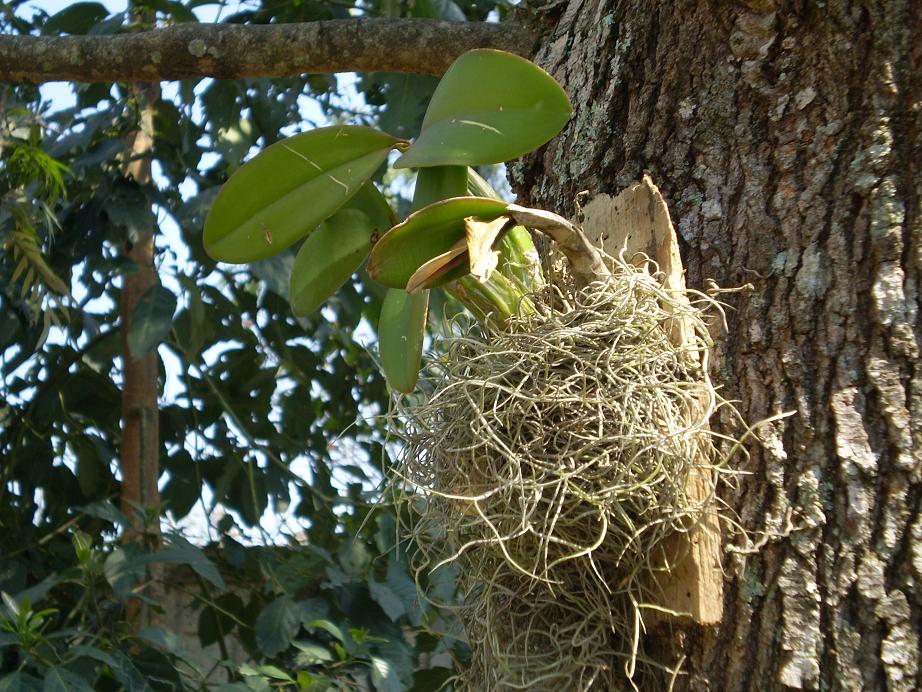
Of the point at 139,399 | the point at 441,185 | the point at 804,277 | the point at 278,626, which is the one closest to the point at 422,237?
the point at 441,185

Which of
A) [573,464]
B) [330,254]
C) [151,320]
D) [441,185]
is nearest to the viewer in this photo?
[573,464]

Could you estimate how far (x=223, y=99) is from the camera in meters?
2.39

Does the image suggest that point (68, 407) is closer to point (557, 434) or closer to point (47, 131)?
point (47, 131)

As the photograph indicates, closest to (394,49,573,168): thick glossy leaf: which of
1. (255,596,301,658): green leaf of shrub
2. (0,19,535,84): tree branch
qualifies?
(0,19,535,84): tree branch

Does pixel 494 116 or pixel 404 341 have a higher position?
pixel 494 116

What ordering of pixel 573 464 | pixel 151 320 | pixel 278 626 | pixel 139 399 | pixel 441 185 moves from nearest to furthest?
pixel 573 464 < pixel 441 185 < pixel 278 626 < pixel 151 320 < pixel 139 399

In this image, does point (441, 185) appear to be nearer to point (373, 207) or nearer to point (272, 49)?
point (373, 207)

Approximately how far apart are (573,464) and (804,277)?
0.30 metres

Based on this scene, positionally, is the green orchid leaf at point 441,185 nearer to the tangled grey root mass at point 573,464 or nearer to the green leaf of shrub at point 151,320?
the tangled grey root mass at point 573,464

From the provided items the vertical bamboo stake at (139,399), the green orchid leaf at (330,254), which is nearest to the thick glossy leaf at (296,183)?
the green orchid leaf at (330,254)

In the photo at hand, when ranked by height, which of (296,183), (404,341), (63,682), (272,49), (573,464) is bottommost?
(63,682)

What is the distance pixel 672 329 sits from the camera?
3.07 feet

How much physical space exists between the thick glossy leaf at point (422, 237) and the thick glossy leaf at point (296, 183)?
0.13 m

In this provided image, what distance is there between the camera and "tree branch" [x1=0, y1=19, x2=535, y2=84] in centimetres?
154
